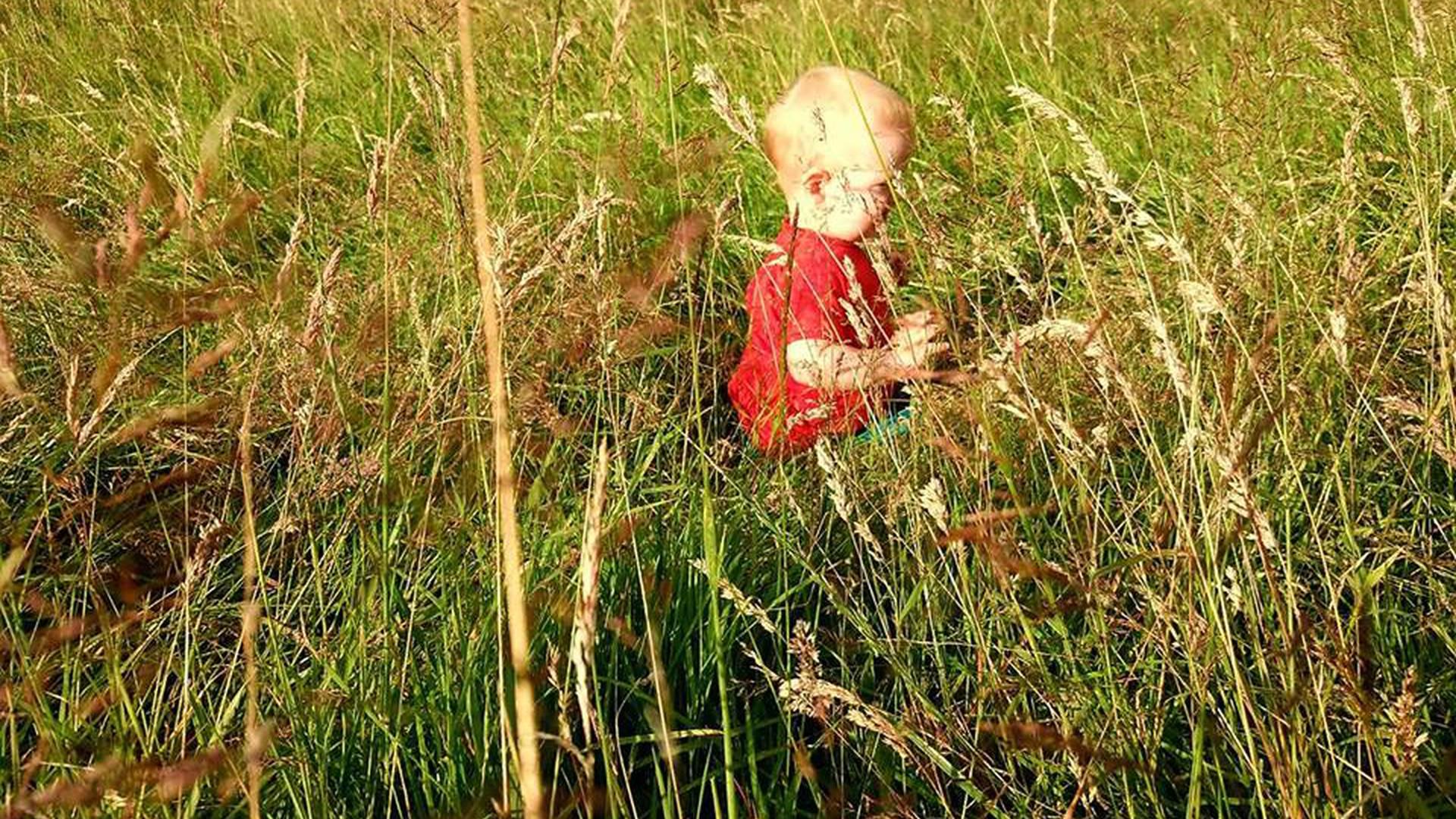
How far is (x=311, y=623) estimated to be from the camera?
1.79 meters

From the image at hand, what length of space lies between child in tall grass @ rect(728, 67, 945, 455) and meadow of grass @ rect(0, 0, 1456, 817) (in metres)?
0.13

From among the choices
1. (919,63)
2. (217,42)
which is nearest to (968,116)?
(919,63)

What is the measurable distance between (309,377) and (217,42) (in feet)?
7.63

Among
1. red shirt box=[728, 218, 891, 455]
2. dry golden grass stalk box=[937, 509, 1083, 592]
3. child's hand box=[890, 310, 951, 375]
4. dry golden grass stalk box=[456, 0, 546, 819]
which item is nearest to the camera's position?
dry golden grass stalk box=[456, 0, 546, 819]

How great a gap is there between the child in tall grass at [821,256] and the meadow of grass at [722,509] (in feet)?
0.43

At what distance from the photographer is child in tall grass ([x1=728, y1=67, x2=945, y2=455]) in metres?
2.43

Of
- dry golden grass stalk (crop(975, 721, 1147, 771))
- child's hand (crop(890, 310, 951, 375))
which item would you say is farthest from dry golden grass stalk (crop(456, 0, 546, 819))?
child's hand (crop(890, 310, 951, 375))

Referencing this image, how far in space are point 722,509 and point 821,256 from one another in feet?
2.66

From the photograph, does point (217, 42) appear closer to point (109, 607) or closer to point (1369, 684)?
point (109, 607)

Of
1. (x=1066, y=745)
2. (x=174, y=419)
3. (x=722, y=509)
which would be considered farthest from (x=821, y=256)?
(x=1066, y=745)

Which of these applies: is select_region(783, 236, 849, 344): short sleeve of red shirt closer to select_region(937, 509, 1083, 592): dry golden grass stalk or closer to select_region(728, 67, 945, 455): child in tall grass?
select_region(728, 67, 945, 455): child in tall grass

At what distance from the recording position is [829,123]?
279cm

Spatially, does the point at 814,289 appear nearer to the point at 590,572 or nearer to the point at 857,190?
the point at 857,190

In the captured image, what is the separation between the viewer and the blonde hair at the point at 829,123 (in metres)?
2.79
